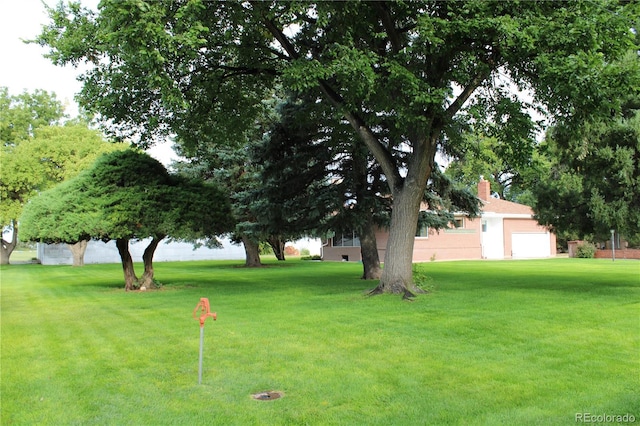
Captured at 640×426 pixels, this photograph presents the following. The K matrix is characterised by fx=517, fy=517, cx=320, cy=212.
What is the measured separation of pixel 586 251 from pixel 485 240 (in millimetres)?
6797

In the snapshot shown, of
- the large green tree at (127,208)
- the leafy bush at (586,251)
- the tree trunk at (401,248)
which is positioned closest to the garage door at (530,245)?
the leafy bush at (586,251)

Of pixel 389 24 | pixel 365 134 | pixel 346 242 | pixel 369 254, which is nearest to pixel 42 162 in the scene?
pixel 346 242

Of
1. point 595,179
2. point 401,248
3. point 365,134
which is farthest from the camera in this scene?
point 595,179

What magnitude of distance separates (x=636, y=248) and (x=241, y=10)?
32.8 metres

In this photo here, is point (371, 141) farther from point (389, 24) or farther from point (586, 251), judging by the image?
point (586, 251)

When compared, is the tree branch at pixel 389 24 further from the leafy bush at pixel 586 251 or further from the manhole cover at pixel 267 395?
the leafy bush at pixel 586 251

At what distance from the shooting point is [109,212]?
15.0 meters

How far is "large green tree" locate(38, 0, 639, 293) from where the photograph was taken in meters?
10.4

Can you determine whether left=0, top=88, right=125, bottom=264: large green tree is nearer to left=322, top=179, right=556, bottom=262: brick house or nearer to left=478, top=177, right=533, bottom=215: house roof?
left=322, top=179, right=556, bottom=262: brick house

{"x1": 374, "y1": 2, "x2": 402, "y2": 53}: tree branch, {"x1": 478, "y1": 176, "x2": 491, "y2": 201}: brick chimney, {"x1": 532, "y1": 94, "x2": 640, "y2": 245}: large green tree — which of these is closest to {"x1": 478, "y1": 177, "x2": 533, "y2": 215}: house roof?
{"x1": 478, "y1": 176, "x2": 491, "y2": 201}: brick chimney

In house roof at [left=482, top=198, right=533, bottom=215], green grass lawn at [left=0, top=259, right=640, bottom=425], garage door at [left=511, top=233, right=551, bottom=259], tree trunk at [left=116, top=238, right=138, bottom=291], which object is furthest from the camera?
garage door at [left=511, top=233, right=551, bottom=259]

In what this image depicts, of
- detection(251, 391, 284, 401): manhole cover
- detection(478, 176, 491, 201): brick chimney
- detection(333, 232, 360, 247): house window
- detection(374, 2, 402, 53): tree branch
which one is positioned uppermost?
detection(374, 2, 402, 53): tree branch

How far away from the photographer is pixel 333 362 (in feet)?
21.1

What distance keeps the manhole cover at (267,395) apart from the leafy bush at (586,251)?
36.1 meters
